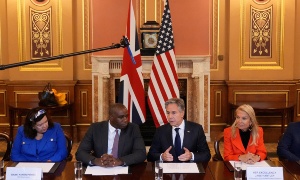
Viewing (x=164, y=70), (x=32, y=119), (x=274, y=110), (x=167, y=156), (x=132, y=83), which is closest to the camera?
(x=167, y=156)

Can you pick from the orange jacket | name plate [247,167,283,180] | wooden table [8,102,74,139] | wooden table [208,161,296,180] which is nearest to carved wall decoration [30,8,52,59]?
wooden table [8,102,74,139]

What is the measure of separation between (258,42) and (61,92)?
309 centimetres

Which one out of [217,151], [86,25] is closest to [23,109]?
[86,25]

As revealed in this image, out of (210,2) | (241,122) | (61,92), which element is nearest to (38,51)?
(61,92)

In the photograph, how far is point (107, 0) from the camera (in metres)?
7.64

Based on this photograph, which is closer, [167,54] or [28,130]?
[28,130]

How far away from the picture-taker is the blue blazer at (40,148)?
4.28 meters

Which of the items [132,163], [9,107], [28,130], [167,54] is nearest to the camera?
[132,163]

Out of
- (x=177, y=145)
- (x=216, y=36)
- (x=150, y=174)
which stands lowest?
(x=150, y=174)

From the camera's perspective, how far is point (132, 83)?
18.4ft

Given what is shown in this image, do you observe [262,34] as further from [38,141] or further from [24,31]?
[38,141]

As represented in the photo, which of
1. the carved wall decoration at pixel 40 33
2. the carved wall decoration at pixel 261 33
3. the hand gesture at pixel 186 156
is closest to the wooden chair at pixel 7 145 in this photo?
the hand gesture at pixel 186 156

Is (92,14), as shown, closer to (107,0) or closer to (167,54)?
(107,0)

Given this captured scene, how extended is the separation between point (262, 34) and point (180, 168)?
14.5ft
